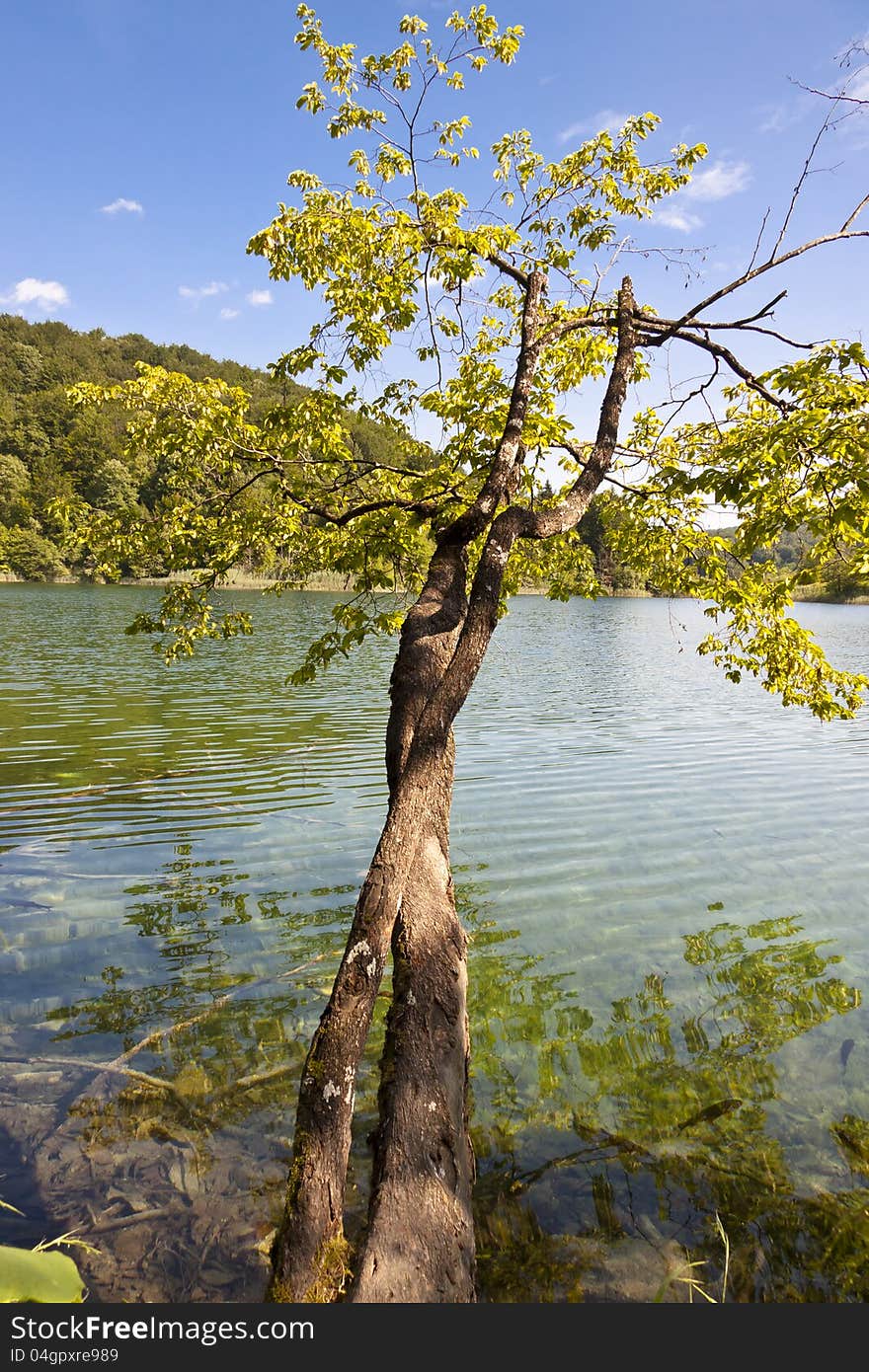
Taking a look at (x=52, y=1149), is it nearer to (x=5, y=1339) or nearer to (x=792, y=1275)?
(x=5, y=1339)

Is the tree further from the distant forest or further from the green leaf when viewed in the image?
the distant forest

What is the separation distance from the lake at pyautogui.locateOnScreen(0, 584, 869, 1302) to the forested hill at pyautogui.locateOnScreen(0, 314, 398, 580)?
66851 millimetres

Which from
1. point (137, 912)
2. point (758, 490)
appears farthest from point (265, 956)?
point (758, 490)

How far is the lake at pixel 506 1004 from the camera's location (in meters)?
4.08

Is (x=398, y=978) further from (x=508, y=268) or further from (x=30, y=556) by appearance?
(x=30, y=556)

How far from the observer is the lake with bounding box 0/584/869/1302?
408 cm

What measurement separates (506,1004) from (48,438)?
6055 inches

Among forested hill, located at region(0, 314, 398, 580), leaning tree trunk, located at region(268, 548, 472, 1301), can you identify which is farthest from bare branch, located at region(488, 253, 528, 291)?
forested hill, located at region(0, 314, 398, 580)

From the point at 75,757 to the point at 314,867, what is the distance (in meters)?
8.30

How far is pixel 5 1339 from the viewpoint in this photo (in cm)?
252

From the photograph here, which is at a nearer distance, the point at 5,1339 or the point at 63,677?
the point at 5,1339

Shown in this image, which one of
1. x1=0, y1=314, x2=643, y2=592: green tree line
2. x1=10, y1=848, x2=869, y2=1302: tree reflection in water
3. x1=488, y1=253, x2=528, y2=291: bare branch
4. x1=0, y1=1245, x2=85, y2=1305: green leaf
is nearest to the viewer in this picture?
x1=0, y1=1245, x2=85, y2=1305: green leaf

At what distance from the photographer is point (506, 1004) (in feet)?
21.4

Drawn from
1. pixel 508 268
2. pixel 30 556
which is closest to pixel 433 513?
pixel 508 268
